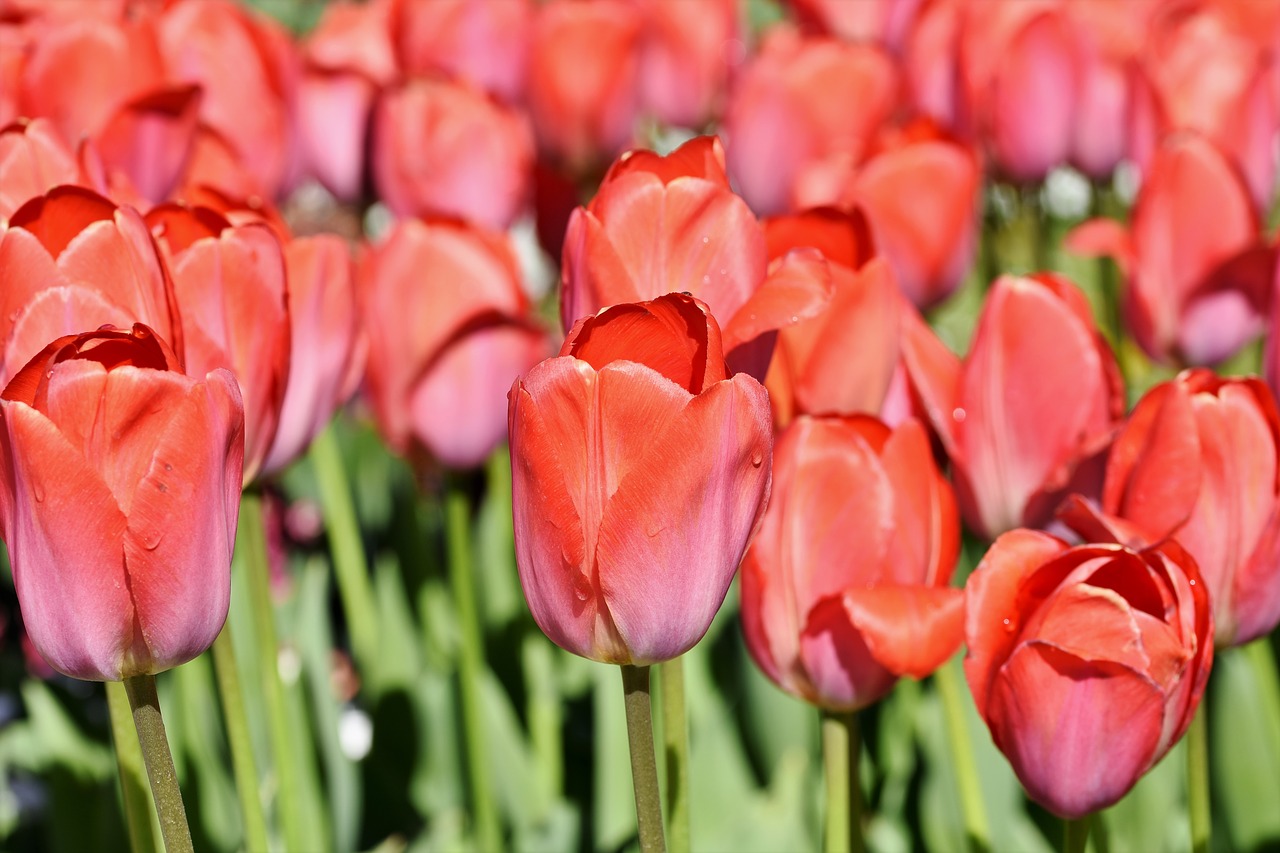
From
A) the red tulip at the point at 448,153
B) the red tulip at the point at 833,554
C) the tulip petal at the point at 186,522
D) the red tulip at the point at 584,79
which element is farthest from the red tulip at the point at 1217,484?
the red tulip at the point at 584,79

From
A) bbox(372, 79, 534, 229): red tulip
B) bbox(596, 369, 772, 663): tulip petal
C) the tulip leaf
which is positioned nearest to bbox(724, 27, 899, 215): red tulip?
bbox(372, 79, 534, 229): red tulip

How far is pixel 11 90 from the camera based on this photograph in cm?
139

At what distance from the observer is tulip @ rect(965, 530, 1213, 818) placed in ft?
2.38

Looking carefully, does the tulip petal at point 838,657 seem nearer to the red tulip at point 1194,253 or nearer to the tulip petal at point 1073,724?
the tulip petal at point 1073,724

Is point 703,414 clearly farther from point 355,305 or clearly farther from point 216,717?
point 216,717

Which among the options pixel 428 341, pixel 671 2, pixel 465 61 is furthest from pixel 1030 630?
pixel 671 2

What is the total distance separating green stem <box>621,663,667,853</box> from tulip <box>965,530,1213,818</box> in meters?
0.18

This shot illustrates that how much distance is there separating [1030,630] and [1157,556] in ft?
0.24

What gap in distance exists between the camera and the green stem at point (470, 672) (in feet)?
4.41

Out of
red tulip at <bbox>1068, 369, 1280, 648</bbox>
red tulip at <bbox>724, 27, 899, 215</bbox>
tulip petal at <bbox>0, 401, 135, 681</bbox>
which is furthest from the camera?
red tulip at <bbox>724, 27, 899, 215</bbox>

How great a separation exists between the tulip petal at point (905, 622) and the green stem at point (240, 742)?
0.39 meters

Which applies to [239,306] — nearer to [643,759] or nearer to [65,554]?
[65,554]

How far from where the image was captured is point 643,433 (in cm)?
65

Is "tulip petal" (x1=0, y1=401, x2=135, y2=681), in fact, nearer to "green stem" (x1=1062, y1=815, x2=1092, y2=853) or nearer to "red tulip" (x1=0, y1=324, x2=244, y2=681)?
"red tulip" (x1=0, y1=324, x2=244, y2=681)
